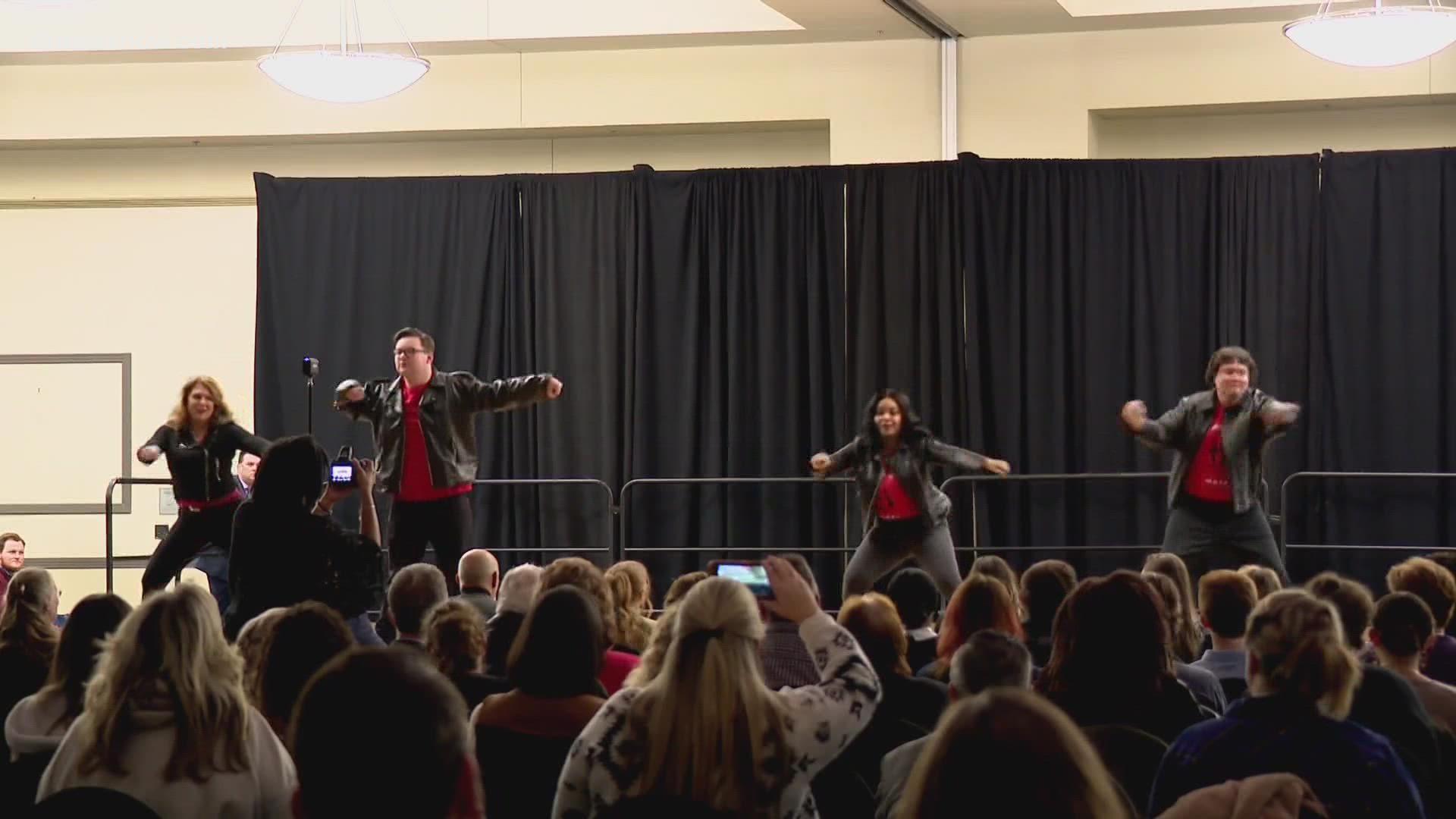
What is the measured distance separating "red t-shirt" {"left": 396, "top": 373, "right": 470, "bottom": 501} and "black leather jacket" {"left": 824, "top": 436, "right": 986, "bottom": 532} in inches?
74.4

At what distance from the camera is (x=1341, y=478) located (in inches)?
393

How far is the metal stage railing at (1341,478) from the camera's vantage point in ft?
30.1

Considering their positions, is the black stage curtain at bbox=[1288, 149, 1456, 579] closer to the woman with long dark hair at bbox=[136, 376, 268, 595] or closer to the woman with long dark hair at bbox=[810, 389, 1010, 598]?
the woman with long dark hair at bbox=[810, 389, 1010, 598]

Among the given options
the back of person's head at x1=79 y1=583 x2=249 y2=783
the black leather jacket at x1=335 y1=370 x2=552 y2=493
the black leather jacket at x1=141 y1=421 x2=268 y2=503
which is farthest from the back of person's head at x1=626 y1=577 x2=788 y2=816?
the black leather jacket at x1=141 y1=421 x2=268 y2=503

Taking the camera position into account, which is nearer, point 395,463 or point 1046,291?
point 395,463

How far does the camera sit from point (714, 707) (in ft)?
9.07

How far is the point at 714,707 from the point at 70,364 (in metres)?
10.3

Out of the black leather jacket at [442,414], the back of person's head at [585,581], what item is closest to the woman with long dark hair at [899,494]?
the black leather jacket at [442,414]

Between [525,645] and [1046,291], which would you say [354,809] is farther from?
[1046,291]

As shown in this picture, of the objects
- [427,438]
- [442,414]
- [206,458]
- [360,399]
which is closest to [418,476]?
[427,438]

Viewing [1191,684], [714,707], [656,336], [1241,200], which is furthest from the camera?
[656,336]

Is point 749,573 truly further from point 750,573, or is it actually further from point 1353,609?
point 1353,609

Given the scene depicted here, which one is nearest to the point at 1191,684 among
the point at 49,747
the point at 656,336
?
the point at 49,747

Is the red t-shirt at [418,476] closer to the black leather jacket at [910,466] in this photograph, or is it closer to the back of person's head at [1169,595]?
the black leather jacket at [910,466]
